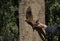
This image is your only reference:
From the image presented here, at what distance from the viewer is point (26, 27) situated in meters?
6.55

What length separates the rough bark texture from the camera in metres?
6.49

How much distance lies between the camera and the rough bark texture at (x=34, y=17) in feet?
21.3

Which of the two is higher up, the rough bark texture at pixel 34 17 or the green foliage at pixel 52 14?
the rough bark texture at pixel 34 17

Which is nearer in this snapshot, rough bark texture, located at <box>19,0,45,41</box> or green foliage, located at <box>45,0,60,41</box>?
rough bark texture, located at <box>19,0,45,41</box>

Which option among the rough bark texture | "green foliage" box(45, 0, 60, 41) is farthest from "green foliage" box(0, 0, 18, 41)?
the rough bark texture

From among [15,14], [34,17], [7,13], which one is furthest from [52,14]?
[34,17]

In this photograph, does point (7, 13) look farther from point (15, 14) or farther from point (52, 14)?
point (52, 14)

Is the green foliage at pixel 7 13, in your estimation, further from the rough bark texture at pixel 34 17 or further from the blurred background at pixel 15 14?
the rough bark texture at pixel 34 17

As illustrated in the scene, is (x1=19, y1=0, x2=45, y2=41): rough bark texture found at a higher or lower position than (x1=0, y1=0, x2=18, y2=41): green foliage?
higher

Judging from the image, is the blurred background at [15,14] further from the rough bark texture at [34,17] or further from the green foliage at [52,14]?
the rough bark texture at [34,17]

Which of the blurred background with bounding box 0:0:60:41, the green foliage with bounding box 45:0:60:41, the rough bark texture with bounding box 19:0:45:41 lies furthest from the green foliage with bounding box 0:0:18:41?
the rough bark texture with bounding box 19:0:45:41

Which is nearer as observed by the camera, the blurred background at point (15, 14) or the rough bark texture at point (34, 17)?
the rough bark texture at point (34, 17)

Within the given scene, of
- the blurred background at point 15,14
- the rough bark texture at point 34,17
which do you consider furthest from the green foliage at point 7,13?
the rough bark texture at point 34,17

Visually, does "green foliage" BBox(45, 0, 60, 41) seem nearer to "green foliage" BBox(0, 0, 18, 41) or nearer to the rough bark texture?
"green foliage" BBox(0, 0, 18, 41)
